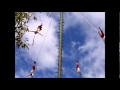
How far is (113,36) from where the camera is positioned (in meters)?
3.94

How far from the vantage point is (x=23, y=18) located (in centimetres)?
464

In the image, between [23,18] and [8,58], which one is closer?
[8,58]

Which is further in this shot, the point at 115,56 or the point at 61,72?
the point at 61,72
